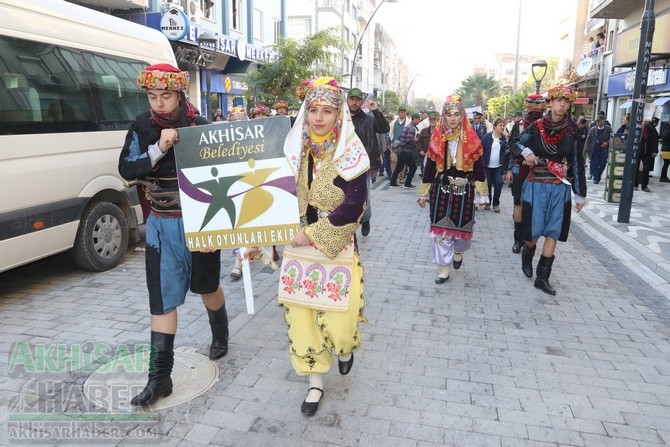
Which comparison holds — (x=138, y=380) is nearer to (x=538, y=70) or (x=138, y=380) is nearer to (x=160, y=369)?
(x=160, y=369)

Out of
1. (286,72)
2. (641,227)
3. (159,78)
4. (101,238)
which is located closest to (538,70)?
(286,72)

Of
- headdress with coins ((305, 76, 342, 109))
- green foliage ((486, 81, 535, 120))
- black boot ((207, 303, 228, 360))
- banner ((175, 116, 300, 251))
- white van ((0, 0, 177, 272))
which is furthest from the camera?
green foliage ((486, 81, 535, 120))

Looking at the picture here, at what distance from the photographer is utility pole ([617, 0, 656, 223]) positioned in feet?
27.1

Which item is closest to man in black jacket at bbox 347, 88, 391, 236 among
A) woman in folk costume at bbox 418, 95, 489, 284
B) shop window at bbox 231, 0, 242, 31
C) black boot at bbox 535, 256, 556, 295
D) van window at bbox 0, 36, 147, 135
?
woman in folk costume at bbox 418, 95, 489, 284

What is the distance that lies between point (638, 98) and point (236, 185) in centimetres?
777

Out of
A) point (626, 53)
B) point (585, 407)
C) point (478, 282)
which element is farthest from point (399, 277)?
point (626, 53)

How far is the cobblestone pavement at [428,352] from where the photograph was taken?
3033 mm

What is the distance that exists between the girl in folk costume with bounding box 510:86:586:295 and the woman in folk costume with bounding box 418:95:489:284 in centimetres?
49

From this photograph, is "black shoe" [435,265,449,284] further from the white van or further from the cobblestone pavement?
the white van

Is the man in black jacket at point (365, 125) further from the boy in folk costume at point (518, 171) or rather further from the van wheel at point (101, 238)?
the van wheel at point (101, 238)

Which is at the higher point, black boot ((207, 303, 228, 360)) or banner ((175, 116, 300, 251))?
banner ((175, 116, 300, 251))

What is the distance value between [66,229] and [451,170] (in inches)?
159

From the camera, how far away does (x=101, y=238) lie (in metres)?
5.98

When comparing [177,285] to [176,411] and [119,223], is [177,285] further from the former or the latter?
[119,223]
